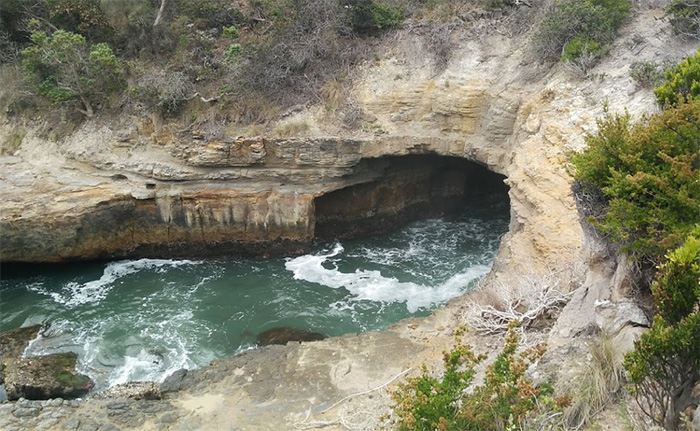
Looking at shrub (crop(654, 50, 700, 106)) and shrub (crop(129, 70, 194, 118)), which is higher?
shrub (crop(654, 50, 700, 106))

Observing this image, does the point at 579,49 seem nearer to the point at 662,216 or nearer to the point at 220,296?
the point at 662,216

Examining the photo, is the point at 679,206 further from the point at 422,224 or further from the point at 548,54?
the point at 422,224

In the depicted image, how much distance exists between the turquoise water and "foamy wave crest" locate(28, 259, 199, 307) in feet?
0.11

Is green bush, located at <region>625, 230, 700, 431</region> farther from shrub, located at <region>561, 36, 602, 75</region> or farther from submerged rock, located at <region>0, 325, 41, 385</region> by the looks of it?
submerged rock, located at <region>0, 325, 41, 385</region>

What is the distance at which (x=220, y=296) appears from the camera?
54.7ft

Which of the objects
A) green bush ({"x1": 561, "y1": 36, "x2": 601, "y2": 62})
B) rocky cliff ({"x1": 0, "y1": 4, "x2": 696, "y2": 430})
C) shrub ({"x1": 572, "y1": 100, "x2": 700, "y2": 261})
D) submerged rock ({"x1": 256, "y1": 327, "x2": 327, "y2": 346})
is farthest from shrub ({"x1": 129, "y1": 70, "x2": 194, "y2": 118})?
shrub ({"x1": 572, "y1": 100, "x2": 700, "y2": 261})

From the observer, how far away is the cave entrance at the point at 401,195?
792 inches

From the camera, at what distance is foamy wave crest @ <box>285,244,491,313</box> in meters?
16.1

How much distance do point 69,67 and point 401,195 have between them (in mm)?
12302

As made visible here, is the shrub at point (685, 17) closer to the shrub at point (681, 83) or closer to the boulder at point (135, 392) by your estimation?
the shrub at point (681, 83)

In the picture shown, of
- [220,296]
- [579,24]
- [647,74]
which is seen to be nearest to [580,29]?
[579,24]

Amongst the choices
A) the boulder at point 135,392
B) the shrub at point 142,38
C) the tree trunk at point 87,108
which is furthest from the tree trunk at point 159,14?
the boulder at point 135,392

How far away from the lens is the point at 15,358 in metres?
13.7

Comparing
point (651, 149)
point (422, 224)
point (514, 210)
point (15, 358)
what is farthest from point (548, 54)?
point (15, 358)
